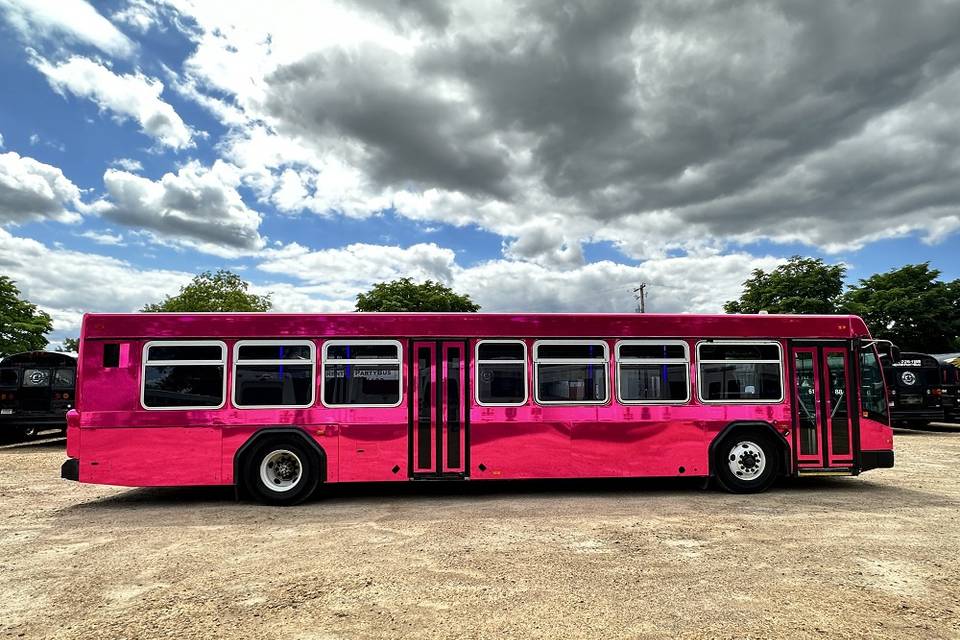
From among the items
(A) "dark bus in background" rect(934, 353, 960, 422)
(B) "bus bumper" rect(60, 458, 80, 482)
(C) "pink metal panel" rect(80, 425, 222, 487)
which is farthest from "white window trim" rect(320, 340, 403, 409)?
(A) "dark bus in background" rect(934, 353, 960, 422)

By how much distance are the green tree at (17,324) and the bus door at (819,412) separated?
4469 cm

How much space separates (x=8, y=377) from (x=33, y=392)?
77 centimetres

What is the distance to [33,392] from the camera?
15906 millimetres

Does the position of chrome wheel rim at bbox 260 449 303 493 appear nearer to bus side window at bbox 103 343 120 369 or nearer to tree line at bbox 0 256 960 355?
bus side window at bbox 103 343 120 369

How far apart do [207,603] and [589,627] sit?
2996mm

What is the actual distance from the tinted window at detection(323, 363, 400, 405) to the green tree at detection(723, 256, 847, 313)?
35.2 meters

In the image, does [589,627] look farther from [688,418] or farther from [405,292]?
[405,292]

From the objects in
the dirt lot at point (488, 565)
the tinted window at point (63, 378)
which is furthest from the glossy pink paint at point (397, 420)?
the tinted window at point (63, 378)

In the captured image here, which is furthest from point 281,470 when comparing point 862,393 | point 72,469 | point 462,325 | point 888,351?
point 888,351

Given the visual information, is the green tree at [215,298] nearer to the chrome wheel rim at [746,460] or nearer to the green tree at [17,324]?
the green tree at [17,324]

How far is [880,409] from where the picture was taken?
29.5 feet

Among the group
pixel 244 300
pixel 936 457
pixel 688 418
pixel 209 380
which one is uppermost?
pixel 244 300

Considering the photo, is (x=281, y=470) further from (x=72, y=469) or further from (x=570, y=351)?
(x=570, y=351)

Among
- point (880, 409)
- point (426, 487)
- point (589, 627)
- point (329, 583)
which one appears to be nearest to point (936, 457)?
point (880, 409)
